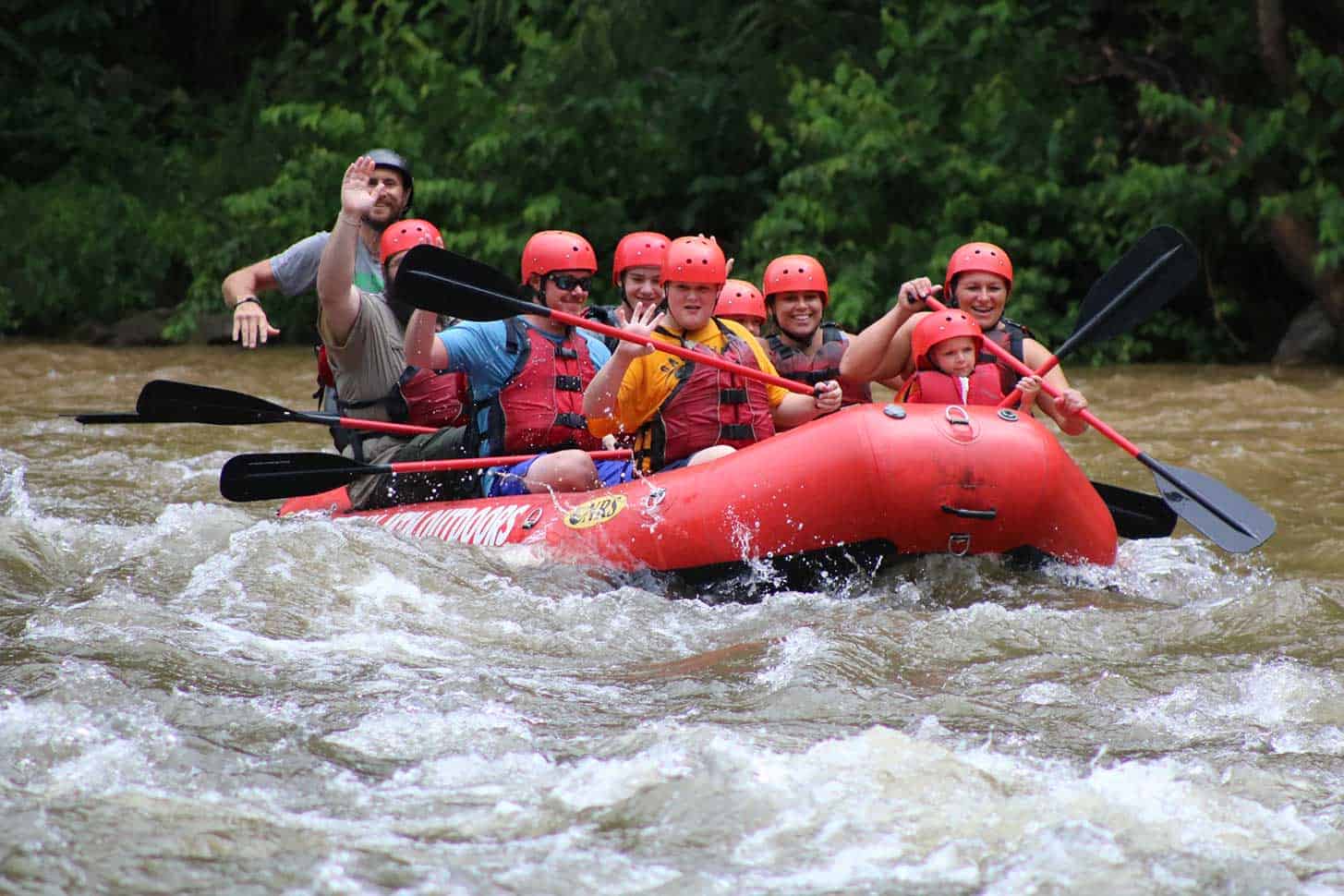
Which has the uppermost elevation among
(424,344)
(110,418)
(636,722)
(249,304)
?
(249,304)

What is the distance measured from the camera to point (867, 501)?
4840 millimetres

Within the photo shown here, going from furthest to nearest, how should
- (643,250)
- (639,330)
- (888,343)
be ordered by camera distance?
(643,250), (888,343), (639,330)

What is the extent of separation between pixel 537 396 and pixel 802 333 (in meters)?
1.08

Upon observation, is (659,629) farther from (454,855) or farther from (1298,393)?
(1298,393)

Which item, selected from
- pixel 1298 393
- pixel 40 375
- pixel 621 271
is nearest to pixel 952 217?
pixel 1298 393

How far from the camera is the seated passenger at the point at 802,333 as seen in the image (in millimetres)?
6160

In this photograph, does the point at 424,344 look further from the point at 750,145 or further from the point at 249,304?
the point at 750,145

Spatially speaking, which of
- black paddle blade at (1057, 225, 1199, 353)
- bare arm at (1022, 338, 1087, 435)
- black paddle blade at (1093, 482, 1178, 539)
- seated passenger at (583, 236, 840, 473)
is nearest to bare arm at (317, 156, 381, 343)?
seated passenger at (583, 236, 840, 473)

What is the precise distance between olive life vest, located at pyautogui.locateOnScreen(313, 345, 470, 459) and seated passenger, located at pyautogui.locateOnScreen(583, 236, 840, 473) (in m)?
0.97

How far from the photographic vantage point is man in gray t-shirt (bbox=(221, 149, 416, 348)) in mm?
6078

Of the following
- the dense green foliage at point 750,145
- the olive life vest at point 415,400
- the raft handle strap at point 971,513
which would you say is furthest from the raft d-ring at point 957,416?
the dense green foliage at point 750,145

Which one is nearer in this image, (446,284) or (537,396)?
(446,284)

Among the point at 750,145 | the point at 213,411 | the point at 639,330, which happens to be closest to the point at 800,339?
the point at 639,330

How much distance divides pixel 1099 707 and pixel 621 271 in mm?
3139
